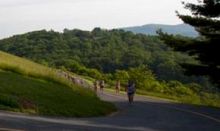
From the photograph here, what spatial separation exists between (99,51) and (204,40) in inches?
4514

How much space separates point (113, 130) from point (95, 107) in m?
10.2

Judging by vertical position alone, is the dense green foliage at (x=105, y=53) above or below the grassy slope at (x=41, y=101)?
below

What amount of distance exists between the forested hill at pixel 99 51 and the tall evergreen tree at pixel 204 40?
261ft

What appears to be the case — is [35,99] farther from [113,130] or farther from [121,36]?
[121,36]

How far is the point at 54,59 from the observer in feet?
479

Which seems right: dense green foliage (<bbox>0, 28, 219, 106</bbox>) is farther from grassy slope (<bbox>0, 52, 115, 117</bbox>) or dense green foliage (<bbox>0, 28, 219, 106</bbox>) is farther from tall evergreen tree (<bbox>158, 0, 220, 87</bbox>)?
grassy slope (<bbox>0, 52, 115, 117</bbox>)

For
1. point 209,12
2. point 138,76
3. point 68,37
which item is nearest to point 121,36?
point 68,37

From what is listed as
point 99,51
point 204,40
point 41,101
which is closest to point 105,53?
point 99,51

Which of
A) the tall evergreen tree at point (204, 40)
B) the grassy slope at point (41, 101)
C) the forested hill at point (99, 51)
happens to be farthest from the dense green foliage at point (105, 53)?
the grassy slope at point (41, 101)

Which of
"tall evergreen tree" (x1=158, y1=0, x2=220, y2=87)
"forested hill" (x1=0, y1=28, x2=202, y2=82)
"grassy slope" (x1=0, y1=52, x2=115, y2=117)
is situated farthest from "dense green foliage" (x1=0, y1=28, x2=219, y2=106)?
"grassy slope" (x1=0, y1=52, x2=115, y2=117)

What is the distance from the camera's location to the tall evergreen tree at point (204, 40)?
43656 millimetres

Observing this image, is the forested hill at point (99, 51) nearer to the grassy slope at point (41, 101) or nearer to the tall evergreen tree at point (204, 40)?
the tall evergreen tree at point (204, 40)

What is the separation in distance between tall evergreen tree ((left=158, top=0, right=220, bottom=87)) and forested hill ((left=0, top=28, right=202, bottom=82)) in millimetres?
79540

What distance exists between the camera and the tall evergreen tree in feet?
143
